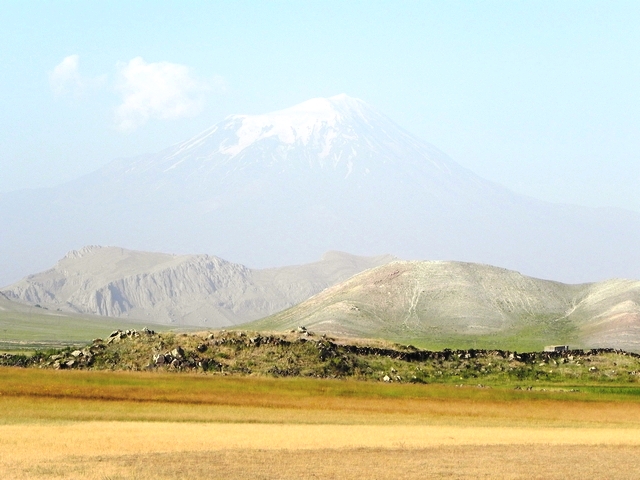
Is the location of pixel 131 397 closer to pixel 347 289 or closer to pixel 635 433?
pixel 635 433

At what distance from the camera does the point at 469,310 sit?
152 meters

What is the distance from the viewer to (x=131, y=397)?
54875mm

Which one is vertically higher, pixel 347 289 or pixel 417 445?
pixel 347 289

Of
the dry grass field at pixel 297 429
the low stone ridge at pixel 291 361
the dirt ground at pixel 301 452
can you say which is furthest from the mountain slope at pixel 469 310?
the dirt ground at pixel 301 452

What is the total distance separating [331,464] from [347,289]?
442 ft

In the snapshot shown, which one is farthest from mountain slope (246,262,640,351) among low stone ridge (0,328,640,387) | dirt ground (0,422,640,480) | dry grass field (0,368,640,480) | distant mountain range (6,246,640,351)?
dirt ground (0,422,640,480)

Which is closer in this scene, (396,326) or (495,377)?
(495,377)

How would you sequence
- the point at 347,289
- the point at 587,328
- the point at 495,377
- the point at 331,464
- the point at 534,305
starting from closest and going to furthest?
the point at 331,464, the point at 495,377, the point at 587,328, the point at 534,305, the point at 347,289

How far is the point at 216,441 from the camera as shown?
126ft

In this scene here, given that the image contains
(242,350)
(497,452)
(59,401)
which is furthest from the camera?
(242,350)

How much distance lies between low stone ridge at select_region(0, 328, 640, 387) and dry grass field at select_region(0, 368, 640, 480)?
18.1ft

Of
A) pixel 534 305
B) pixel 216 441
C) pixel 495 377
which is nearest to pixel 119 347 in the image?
pixel 495 377

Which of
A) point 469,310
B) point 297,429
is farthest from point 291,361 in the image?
point 469,310

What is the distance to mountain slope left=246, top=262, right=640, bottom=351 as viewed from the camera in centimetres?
13562
